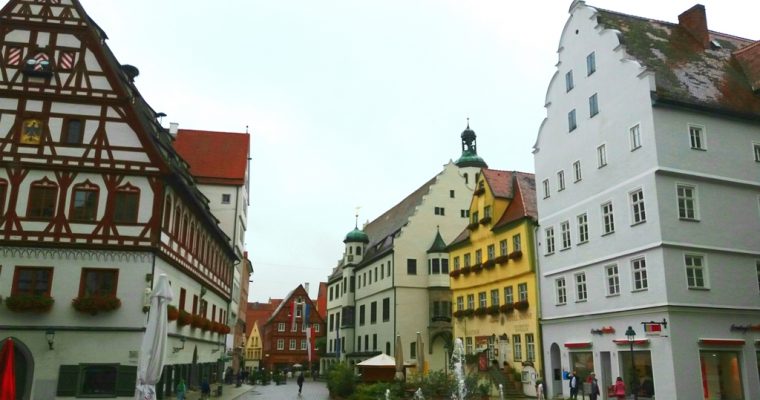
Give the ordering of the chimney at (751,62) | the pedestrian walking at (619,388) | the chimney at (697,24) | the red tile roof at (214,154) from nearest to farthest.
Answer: the pedestrian walking at (619,388)
the chimney at (751,62)
the chimney at (697,24)
the red tile roof at (214,154)

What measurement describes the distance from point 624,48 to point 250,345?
97.4m

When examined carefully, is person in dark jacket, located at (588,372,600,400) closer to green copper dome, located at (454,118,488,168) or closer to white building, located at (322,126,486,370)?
white building, located at (322,126,486,370)

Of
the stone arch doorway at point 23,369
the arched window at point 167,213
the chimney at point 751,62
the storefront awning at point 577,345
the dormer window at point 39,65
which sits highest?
the chimney at point 751,62

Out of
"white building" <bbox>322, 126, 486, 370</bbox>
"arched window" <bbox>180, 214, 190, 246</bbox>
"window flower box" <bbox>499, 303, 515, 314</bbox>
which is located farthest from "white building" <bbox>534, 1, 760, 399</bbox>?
"white building" <bbox>322, 126, 486, 370</bbox>

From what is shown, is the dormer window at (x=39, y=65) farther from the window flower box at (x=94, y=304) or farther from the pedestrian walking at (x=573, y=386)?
the pedestrian walking at (x=573, y=386)

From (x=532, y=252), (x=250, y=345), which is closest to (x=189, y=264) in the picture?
(x=532, y=252)

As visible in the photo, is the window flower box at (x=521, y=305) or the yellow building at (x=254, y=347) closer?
the window flower box at (x=521, y=305)

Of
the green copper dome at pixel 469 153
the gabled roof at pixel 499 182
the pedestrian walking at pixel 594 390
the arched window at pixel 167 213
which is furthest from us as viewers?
the green copper dome at pixel 469 153

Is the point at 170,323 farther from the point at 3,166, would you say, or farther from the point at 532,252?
the point at 532,252

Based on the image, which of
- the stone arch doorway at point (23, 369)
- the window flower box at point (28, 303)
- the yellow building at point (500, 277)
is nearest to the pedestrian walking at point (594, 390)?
the yellow building at point (500, 277)

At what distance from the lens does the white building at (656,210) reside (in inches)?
958

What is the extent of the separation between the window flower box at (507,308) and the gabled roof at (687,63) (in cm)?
1546

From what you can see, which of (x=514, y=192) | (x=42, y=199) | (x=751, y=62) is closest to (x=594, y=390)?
(x=514, y=192)

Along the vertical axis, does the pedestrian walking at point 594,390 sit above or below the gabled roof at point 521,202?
below
